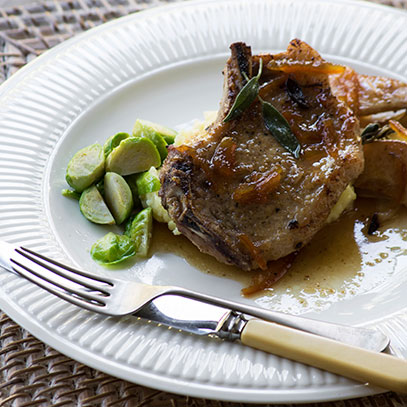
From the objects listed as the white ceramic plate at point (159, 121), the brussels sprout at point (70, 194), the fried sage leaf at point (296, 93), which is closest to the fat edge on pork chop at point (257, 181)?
the fried sage leaf at point (296, 93)

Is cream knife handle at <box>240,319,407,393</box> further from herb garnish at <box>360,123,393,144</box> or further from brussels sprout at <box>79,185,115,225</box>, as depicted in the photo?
herb garnish at <box>360,123,393,144</box>

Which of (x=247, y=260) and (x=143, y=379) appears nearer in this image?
(x=143, y=379)

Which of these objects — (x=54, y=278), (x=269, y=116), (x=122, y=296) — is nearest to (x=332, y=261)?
(x=269, y=116)

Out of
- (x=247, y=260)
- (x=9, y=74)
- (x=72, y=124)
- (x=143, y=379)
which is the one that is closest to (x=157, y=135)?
(x=72, y=124)

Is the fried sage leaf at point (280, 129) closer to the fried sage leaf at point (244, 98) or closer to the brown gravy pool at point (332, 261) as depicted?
the fried sage leaf at point (244, 98)

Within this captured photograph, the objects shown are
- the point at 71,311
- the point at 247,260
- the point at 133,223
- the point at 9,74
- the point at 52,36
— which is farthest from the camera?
the point at 52,36

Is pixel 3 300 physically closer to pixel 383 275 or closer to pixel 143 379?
pixel 143 379

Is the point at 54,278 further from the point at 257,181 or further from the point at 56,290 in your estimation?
the point at 257,181
